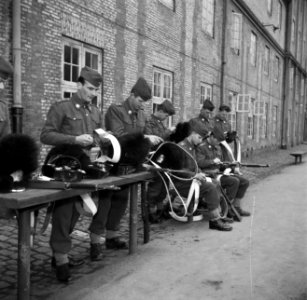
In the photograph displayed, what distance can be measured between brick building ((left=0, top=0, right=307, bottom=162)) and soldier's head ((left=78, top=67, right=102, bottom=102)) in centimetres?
288

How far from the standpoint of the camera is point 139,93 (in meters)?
4.84

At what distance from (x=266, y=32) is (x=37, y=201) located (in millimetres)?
21975

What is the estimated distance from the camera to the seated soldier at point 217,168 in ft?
20.8

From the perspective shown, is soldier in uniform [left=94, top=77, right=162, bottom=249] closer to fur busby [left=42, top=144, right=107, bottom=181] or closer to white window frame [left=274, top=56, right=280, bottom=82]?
fur busby [left=42, top=144, right=107, bottom=181]

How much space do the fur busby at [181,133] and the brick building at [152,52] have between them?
8.14ft

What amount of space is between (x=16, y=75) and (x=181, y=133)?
275 centimetres

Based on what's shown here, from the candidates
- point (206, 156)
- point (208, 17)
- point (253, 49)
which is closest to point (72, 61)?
point (206, 156)

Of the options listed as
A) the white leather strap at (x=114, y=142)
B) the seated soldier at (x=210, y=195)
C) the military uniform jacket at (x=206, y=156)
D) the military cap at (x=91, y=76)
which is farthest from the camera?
the military uniform jacket at (x=206, y=156)

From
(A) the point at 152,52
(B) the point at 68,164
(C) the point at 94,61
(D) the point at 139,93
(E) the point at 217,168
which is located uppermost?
→ (A) the point at 152,52

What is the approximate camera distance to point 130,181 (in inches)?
160

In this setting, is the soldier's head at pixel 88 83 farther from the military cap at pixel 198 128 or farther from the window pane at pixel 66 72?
the window pane at pixel 66 72

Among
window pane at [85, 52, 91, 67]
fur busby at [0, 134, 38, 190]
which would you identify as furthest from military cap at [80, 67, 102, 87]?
window pane at [85, 52, 91, 67]

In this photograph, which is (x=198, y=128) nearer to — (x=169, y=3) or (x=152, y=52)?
(x=152, y=52)

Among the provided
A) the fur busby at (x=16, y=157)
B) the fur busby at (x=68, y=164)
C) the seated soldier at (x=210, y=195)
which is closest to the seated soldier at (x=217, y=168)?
the seated soldier at (x=210, y=195)
